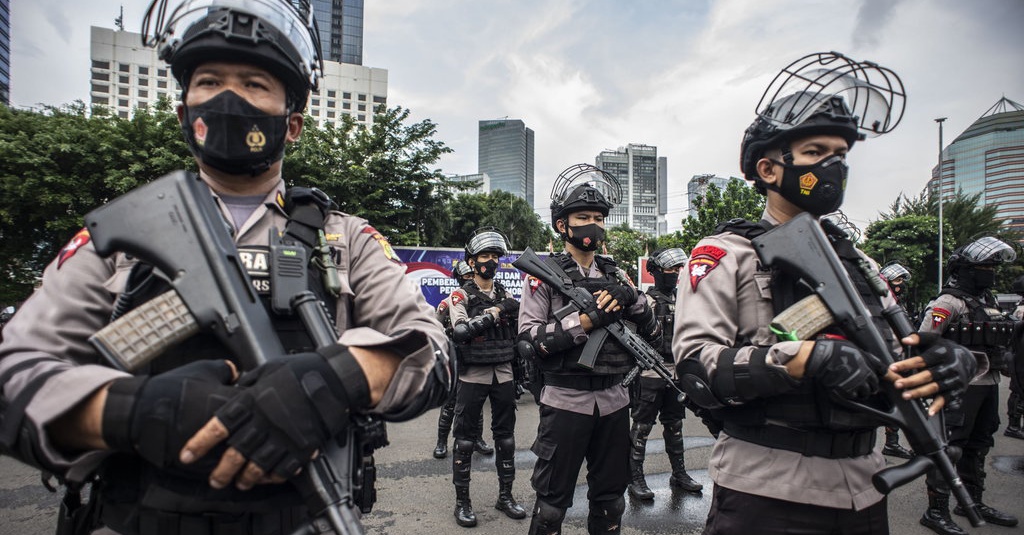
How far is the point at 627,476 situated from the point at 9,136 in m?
15.8

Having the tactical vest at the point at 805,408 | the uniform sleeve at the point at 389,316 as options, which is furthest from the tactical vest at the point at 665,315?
the uniform sleeve at the point at 389,316

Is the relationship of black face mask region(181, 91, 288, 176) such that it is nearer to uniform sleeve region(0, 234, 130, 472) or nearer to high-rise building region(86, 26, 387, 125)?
uniform sleeve region(0, 234, 130, 472)

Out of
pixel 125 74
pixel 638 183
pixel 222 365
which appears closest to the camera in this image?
pixel 222 365

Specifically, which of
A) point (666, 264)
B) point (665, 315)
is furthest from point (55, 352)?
point (666, 264)

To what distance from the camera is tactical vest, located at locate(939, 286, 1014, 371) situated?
15.2 feet

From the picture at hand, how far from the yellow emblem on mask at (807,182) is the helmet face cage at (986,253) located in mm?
4265

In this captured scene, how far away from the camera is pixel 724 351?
192cm

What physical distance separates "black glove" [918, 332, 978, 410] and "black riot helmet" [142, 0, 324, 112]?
7.93 ft

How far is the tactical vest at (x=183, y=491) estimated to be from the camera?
125cm

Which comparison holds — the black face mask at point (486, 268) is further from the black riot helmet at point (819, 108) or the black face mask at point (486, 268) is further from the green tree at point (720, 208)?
the green tree at point (720, 208)

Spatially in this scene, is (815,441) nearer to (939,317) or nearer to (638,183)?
(939,317)

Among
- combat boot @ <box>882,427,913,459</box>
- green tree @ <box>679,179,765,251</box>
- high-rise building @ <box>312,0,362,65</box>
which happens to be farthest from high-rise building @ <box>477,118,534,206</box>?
combat boot @ <box>882,427,913,459</box>

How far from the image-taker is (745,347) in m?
1.92

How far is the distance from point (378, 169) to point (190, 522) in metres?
15.1
